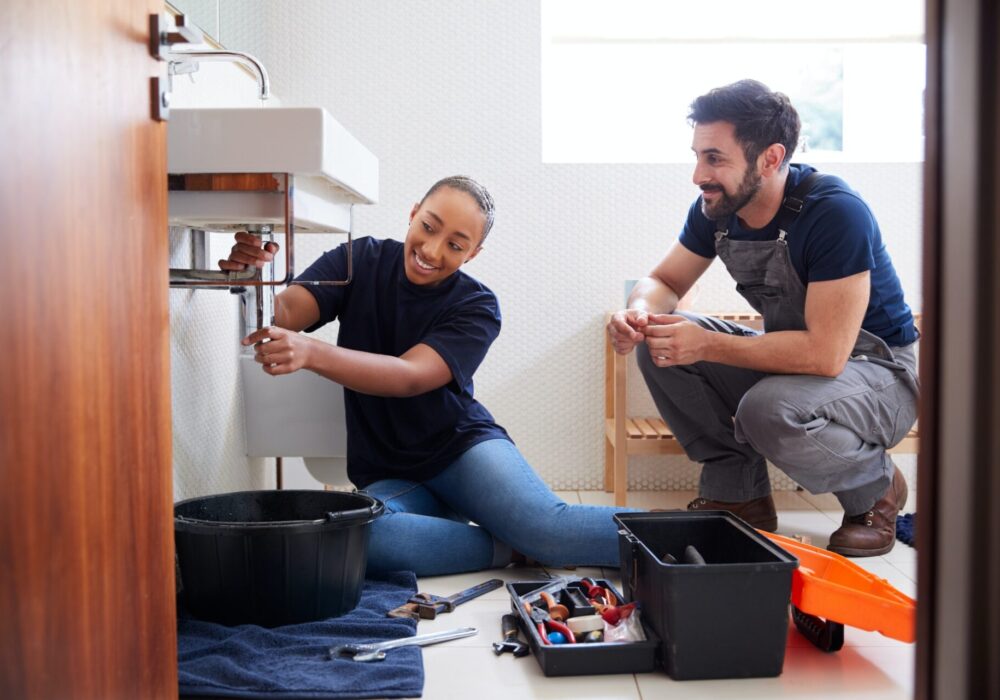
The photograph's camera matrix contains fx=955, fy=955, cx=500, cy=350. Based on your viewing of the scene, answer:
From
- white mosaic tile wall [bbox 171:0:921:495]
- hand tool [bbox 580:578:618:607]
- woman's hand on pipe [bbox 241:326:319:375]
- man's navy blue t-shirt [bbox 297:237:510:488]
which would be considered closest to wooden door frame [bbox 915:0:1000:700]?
hand tool [bbox 580:578:618:607]

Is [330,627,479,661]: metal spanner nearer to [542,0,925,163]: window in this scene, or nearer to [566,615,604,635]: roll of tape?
[566,615,604,635]: roll of tape

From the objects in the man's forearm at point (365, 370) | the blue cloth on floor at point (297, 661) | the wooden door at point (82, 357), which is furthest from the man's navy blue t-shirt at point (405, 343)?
the wooden door at point (82, 357)

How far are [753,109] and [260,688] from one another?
164cm

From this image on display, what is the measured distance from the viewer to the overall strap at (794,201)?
7.29ft

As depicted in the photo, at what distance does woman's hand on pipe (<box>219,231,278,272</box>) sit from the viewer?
5.69 feet

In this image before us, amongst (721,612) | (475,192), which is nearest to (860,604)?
(721,612)

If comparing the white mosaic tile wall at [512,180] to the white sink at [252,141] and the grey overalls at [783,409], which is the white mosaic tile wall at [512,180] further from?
the white sink at [252,141]

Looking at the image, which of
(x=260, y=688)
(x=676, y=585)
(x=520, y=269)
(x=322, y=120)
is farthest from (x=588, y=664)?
(x=520, y=269)

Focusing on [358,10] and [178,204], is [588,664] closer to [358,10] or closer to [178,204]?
[178,204]

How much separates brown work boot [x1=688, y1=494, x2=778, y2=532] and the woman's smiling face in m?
0.93

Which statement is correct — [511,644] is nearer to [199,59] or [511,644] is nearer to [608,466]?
[199,59]

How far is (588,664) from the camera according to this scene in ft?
4.87

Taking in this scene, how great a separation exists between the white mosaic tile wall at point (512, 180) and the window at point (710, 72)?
0.37 ft

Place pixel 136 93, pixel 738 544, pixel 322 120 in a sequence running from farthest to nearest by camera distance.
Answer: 1. pixel 738 544
2. pixel 322 120
3. pixel 136 93
